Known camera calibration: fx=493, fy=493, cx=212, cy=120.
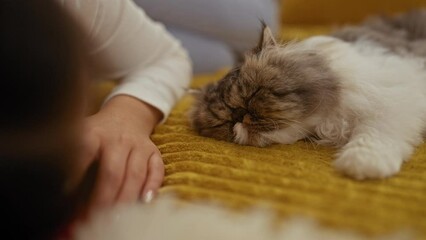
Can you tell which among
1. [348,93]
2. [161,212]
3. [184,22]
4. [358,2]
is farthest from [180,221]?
[358,2]

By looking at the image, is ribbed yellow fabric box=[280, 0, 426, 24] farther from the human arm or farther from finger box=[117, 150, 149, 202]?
finger box=[117, 150, 149, 202]

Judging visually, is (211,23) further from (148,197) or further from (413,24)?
(148,197)

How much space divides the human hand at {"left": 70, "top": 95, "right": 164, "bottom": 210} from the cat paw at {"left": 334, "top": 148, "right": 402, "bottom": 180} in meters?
0.39

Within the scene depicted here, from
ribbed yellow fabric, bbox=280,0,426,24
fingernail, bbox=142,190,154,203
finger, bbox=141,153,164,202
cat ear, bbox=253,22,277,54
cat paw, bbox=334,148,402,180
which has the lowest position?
ribbed yellow fabric, bbox=280,0,426,24

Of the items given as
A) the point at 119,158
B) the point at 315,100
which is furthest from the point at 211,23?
the point at 119,158

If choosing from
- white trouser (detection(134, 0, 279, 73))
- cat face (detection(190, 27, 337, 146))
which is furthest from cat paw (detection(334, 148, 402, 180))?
white trouser (detection(134, 0, 279, 73))

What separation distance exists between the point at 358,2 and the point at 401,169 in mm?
2068

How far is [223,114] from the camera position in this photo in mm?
1351

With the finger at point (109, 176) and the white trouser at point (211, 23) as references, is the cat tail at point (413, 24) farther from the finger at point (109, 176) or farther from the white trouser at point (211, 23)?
the finger at point (109, 176)

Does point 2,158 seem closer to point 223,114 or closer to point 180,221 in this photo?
point 180,221

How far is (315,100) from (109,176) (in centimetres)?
57

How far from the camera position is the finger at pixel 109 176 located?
0.98 metres

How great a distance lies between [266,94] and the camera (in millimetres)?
1272

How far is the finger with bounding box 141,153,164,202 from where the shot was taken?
39.6 inches
